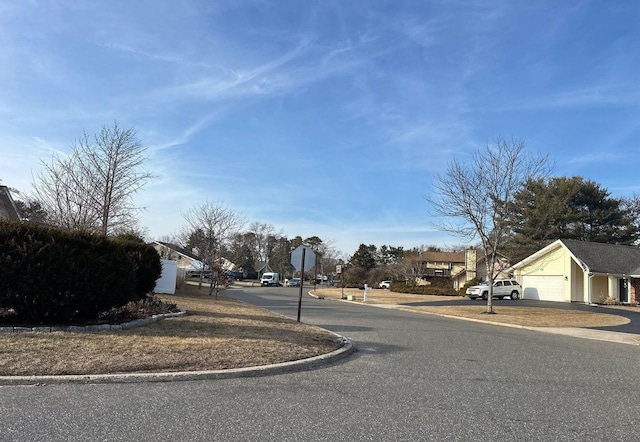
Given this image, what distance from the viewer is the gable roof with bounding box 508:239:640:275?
35.4m

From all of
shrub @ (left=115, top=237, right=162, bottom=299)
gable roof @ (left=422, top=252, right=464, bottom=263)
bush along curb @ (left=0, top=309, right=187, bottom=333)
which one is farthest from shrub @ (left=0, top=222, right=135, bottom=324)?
gable roof @ (left=422, top=252, right=464, bottom=263)

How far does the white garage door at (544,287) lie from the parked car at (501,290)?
2.82ft

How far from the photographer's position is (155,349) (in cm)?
807

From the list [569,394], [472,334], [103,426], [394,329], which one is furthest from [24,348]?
[472,334]

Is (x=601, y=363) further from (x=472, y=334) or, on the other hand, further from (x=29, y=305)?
(x=29, y=305)

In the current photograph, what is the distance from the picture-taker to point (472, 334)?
47.3 ft

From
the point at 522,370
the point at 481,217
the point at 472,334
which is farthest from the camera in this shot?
the point at 481,217

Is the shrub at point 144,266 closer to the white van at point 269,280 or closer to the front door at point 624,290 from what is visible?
the front door at point 624,290

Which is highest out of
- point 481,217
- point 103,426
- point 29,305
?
point 481,217

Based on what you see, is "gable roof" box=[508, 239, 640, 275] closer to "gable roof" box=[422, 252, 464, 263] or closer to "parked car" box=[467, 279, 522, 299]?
"parked car" box=[467, 279, 522, 299]

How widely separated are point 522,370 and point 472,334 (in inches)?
236

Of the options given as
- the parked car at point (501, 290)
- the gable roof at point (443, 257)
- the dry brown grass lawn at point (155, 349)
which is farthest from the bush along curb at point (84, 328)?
the gable roof at point (443, 257)

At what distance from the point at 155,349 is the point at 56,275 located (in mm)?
3033

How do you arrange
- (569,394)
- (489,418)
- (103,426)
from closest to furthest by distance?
1. (103,426)
2. (489,418)
3. (569,394)
